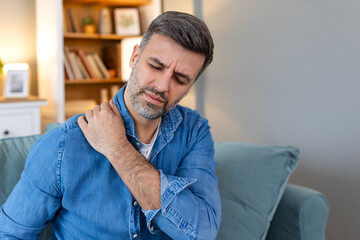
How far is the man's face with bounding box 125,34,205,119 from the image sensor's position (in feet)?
3.63

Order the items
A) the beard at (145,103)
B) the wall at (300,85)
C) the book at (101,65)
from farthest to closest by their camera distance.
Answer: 1. the book at (101,65)
2. the wall at (300,85)
3. the beard at (145,103)

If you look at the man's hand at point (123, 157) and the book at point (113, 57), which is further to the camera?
the book at point (113, 57)

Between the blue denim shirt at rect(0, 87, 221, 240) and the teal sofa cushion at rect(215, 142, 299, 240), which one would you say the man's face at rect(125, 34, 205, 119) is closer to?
the blue denim shirt at rect(0, 87, 221, 240)

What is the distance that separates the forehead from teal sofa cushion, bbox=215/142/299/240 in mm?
450

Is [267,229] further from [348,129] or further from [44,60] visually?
[44,60]

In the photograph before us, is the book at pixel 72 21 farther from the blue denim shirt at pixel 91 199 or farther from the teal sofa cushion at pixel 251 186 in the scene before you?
the blue denim shirt at pixel 91 199

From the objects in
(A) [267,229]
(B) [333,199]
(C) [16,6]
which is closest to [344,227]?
(B) [333,199]

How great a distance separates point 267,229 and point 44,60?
2369 millimetres

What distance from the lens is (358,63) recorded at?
2041 mm

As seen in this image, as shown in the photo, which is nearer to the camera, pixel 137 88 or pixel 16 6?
pixel 137 88

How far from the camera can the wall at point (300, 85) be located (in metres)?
2.10

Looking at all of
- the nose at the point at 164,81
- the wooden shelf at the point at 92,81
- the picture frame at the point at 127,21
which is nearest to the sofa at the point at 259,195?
the nose at the point at 164,81

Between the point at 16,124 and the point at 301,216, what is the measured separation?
2051 millimetres

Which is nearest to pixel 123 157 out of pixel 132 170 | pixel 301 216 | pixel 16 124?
pixel 132 170
